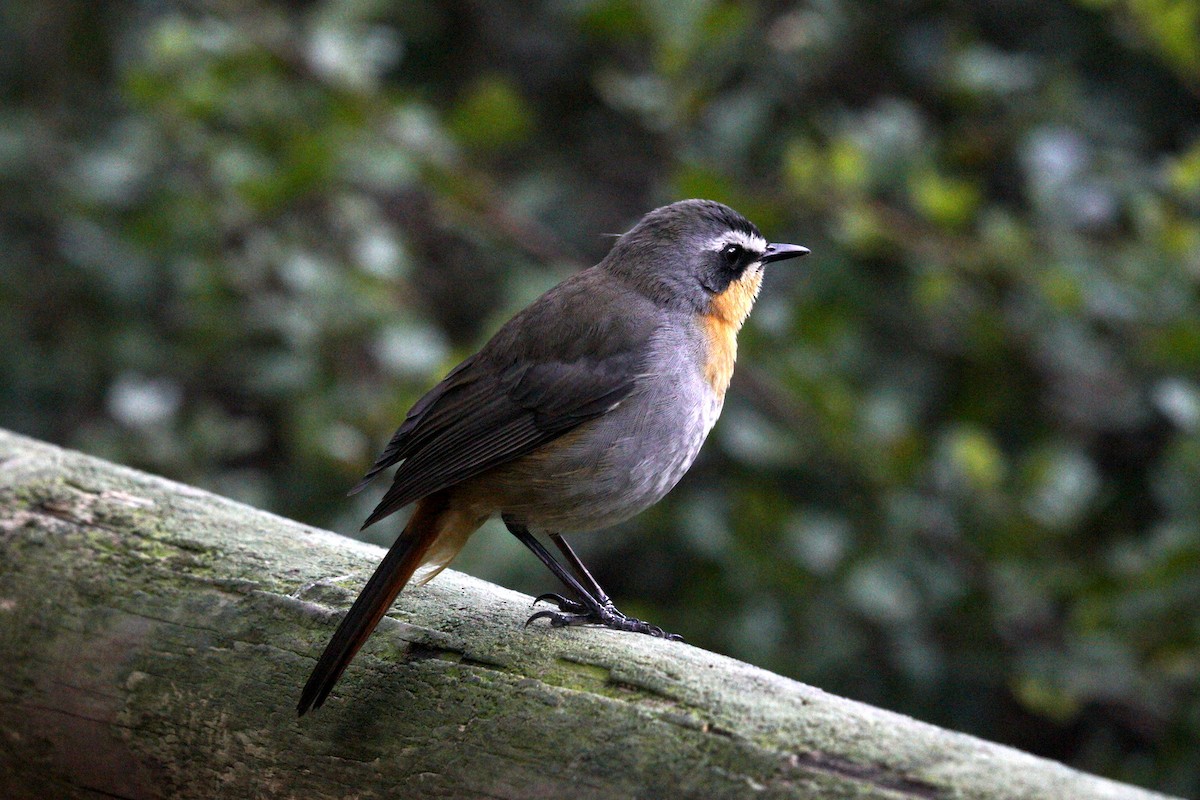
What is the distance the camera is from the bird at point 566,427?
2.70 metres

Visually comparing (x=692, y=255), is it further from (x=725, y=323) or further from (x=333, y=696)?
(x=333, y=696)

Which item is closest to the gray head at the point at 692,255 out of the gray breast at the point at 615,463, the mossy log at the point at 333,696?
the gray breast at the point at 615,463

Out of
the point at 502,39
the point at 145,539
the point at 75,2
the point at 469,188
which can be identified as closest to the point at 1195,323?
the point at 469,188

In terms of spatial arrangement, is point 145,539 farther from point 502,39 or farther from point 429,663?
point 502,39

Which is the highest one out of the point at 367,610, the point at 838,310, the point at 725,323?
the point at 838,310

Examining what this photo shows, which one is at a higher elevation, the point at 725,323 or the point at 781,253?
the point at 781,253

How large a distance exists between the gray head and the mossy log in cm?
89

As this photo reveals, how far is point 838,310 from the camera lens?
4238 millimetres

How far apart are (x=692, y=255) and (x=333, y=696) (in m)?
1.51

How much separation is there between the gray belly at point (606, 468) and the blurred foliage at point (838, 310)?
3.99 feet

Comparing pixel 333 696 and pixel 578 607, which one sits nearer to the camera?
pixel 333 696

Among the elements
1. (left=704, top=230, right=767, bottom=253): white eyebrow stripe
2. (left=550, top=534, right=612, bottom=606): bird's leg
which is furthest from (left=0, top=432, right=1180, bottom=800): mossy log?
(left=704, top=230, right=767, bottom=253): white eyebrow stripe

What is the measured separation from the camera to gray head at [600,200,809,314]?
3.12 metres

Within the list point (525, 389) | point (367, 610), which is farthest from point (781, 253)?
point (367, 610)
